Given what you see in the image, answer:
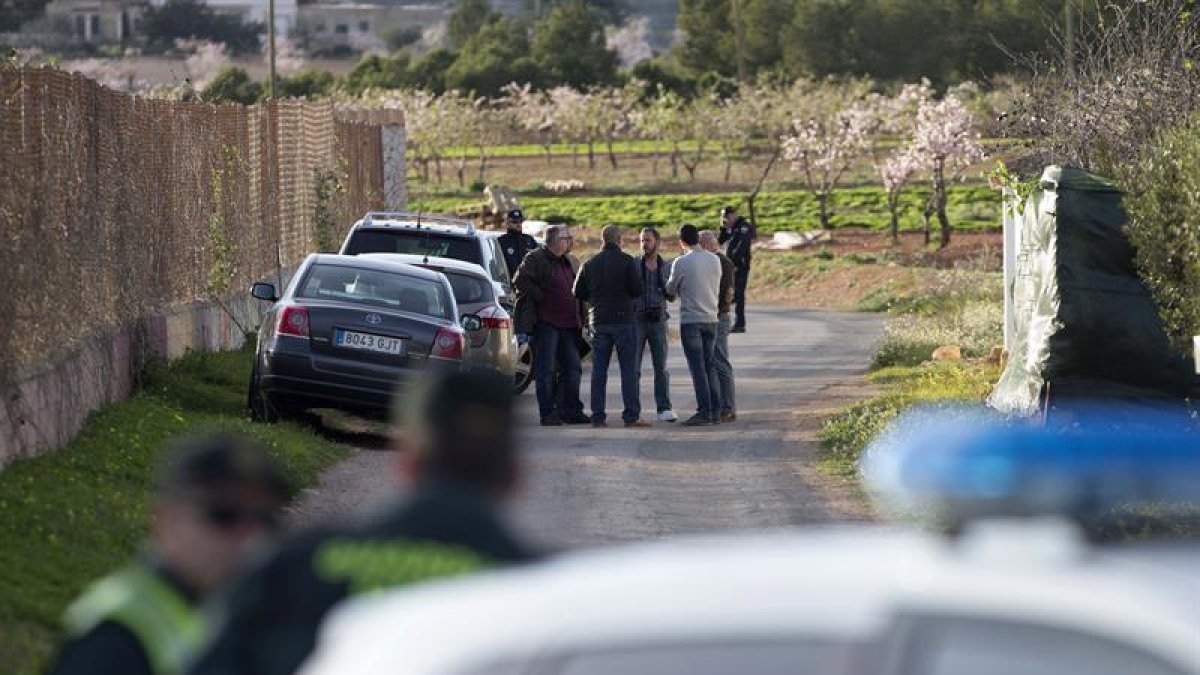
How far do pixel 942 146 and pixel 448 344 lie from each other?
39.1m

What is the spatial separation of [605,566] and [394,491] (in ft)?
35.7

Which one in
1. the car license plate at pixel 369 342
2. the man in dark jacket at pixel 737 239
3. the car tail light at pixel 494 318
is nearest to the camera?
the car license plate at pixel 369 342

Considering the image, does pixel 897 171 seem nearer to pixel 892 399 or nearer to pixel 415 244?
pixel 415 244

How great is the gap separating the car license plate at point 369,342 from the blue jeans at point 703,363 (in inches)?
118

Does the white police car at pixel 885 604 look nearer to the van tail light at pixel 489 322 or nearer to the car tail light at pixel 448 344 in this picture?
the car tail light at pixel 448 344

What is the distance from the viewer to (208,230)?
2194 centimetres

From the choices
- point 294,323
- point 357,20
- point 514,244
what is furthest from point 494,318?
point 357,20

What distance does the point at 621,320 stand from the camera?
18.6m

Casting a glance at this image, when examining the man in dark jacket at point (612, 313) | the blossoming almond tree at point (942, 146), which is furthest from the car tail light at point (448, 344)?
the blossoming almond tree at point (942, 146)

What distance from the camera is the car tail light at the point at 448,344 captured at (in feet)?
54.2

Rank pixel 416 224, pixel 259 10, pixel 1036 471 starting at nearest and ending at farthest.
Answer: pixel 1036 471 → pixel 416 224 → pixel 259 10

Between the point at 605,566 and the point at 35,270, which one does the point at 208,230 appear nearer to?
the point at 35,270

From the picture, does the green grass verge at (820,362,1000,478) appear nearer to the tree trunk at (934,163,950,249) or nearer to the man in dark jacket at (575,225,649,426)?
the man in dark jacket at (575,225,649,426)

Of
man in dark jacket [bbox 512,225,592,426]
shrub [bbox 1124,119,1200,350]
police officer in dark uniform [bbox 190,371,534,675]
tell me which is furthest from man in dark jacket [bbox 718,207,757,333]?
police officer in dark uniform [bbox 190,371,534,675]
